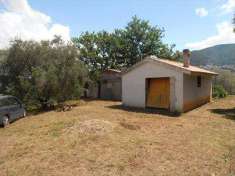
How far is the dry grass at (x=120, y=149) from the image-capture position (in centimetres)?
559

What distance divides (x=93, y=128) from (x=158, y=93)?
→ 7.17 metres

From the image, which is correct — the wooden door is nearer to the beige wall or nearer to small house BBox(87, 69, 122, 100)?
the beige wall

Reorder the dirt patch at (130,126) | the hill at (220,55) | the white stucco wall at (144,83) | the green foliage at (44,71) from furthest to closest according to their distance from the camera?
the hill at (220,55) < the green foliage at (44,71) < the white stucco wall at (144,83) < the dirt patch at (130,126)

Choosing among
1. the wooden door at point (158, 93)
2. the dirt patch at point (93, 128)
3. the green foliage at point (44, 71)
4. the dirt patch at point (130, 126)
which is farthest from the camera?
the green foliage at point (44, 71)

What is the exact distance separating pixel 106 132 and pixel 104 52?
19.6 m

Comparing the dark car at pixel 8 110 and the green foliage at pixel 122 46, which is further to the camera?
the green foliage at pixel 122 46

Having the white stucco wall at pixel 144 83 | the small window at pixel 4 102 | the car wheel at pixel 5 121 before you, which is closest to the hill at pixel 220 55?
the white stucco wall at pixel 144 83

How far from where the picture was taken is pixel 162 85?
14.8 meters

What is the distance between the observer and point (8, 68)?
17656 millimetres

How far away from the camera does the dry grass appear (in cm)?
559

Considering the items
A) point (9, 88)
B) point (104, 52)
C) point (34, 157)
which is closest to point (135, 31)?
point (104, 52)

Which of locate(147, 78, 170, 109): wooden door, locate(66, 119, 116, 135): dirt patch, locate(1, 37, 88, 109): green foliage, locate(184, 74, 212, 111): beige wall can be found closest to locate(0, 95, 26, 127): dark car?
locate(1, 37, 88, 109): green foliage

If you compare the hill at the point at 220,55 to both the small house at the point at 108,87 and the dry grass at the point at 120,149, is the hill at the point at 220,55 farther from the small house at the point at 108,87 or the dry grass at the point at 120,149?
the dry grass at the point at 120,149

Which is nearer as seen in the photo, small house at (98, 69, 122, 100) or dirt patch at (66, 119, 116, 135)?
dirt patch at (66, 119, 116, 135)
